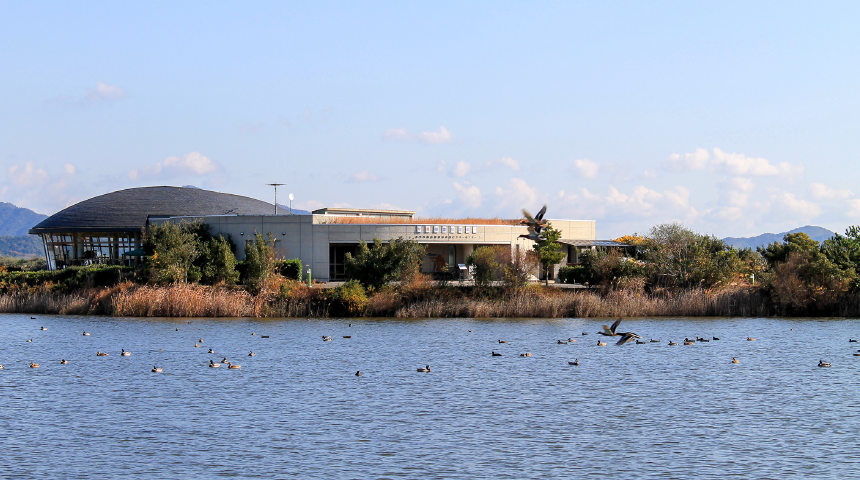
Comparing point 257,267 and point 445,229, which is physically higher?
point 445,229

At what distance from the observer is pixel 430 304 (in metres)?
46.6

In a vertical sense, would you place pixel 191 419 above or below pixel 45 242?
below

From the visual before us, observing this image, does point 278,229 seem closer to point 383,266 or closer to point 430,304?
point 383,266

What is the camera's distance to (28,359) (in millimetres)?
30766

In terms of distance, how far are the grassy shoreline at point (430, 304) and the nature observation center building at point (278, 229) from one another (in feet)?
29.2

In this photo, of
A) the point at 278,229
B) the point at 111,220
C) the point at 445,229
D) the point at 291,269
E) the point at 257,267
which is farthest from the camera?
the point at 111,220

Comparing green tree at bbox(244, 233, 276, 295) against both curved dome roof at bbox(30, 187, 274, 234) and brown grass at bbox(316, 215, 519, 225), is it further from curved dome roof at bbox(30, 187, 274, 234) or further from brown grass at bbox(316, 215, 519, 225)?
curved dome roof at bbox(30, 187, 274, 234)

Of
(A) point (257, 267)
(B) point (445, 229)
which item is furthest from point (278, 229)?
(B) point (445, 229)

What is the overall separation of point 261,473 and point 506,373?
1350 cm

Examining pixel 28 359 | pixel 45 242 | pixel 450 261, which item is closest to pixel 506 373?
pixel 28 359

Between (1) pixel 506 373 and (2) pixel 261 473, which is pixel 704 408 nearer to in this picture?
(1) pixel 506 373

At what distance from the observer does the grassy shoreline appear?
46.3 m

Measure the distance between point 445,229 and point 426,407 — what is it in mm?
36004

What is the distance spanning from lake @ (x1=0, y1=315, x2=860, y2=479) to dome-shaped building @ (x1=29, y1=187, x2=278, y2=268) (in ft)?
101
